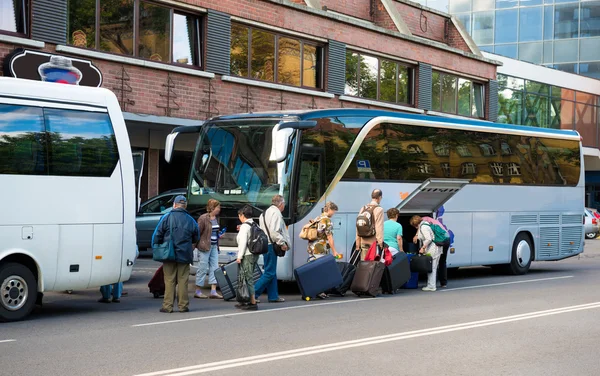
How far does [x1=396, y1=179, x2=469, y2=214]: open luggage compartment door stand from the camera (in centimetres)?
1795

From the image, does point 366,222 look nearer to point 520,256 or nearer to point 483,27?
point 520,256

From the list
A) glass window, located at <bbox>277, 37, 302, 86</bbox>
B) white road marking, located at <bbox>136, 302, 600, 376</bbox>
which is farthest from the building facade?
white road marking, located at <bbox>136, 302, 600, 376</bbox>

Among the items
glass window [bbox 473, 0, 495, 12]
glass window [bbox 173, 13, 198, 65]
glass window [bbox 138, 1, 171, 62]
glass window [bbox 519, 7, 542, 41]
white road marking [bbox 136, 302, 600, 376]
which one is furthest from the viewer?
glass window [bbox 473, 0, 495, 12]

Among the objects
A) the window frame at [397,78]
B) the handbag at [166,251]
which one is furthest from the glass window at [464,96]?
the handbag at [166,251]

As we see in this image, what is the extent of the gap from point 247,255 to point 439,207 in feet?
21.0

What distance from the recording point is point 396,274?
1611 cm

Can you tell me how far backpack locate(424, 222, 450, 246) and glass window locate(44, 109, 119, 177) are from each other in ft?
21.2

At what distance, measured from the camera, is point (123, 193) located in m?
13.1

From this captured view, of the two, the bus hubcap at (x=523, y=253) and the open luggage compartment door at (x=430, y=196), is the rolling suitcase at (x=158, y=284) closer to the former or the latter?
the open luggage compartment door at (x=430, y=196)

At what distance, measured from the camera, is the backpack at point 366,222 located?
15531 mm

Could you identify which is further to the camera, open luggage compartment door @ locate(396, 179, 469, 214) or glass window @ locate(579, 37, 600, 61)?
glass window @ locate(579, 37, 600, 61)

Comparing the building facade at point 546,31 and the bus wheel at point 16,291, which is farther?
the building facade at point 546,31

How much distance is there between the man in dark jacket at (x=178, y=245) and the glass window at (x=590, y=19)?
50.8 metres

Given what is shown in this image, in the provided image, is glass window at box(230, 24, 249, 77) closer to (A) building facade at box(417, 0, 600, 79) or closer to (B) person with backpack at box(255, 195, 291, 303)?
(B) person with backpack at box(255, 195, 291, 303)
